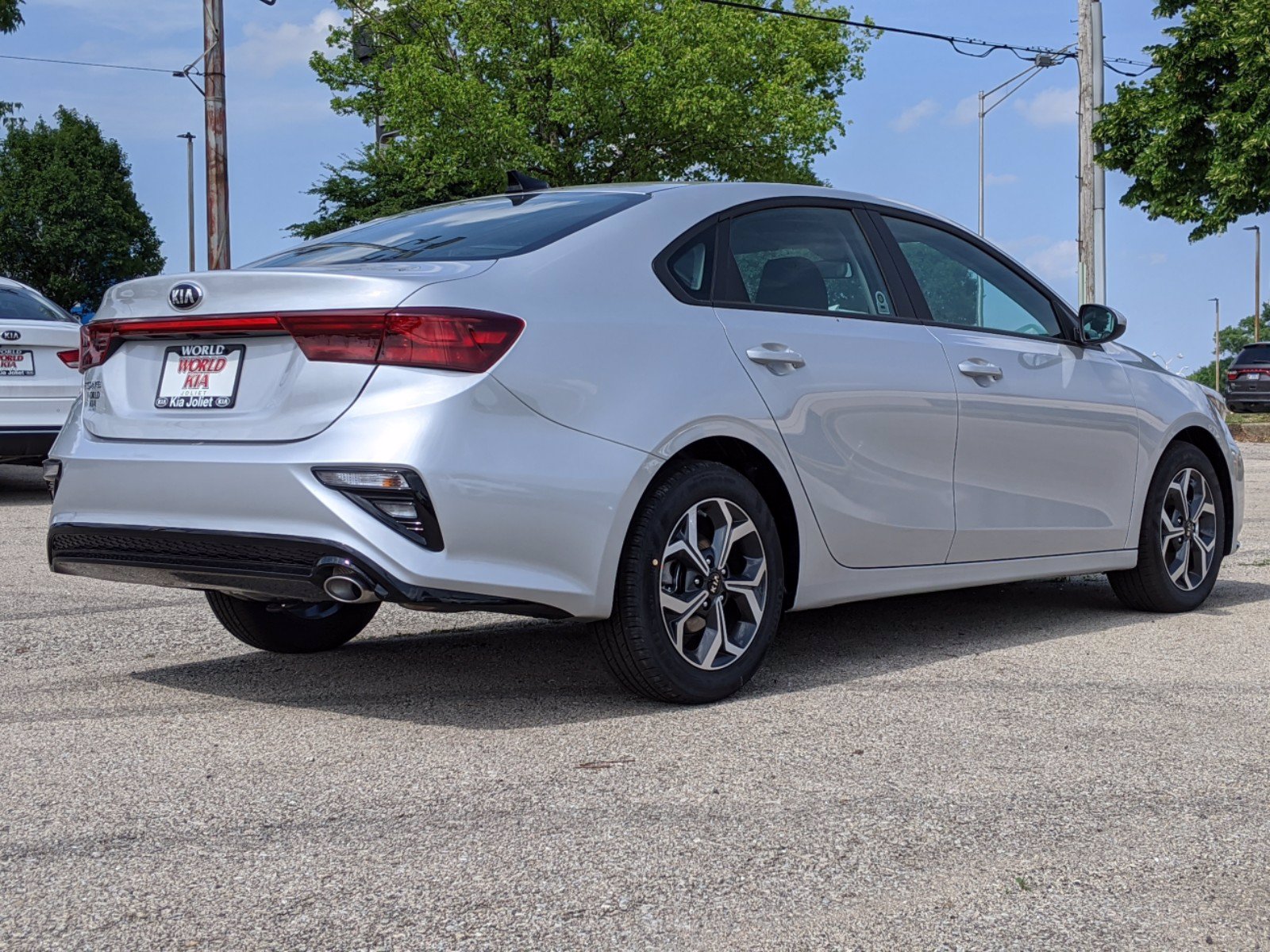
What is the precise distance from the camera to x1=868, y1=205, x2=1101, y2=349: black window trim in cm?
532

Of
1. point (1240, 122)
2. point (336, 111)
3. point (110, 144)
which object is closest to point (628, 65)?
point (336, 111)

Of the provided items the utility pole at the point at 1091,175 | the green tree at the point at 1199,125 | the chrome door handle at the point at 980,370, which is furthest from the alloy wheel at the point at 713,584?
the green tree at the point at 1199,125

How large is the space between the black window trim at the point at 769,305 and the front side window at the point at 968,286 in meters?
0.12

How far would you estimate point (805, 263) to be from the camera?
4.95 m

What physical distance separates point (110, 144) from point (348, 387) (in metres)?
60.9

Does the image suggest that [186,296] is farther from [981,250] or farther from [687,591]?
[981,250]

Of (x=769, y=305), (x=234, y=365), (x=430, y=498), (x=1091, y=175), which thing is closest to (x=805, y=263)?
(x=769, y=305)

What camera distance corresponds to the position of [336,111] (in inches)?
1626

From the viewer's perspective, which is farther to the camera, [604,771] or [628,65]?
[628,65]

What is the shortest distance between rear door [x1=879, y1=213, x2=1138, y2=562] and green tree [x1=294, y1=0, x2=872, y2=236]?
30663mm

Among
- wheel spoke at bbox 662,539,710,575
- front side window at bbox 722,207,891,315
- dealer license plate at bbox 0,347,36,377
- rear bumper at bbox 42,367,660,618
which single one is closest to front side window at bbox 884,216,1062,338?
front side window at bbox 722,207,891,315

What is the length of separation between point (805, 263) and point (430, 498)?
1.75 m

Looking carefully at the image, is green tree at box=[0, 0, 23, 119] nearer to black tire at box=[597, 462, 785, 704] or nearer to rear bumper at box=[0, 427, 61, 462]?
rear bumper at box=[0, 427, 61, 462]

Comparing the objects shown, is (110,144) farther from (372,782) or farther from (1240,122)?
(372,782)
